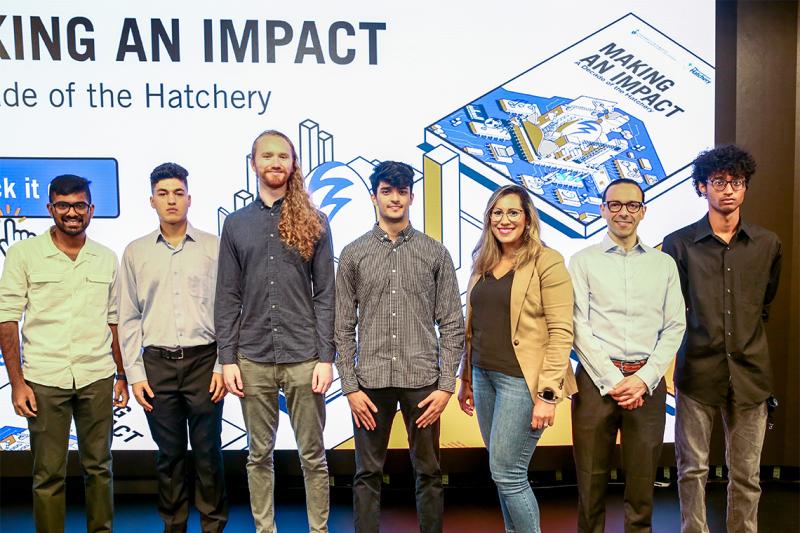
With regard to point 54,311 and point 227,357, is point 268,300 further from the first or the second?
point 54,311

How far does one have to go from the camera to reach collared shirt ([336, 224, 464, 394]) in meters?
2.37

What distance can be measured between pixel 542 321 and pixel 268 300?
45.2 inches

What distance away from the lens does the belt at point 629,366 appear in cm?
239

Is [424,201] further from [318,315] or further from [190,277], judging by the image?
[190,277]

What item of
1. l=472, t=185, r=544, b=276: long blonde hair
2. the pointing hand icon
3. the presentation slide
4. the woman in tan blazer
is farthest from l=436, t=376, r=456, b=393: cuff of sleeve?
the pointing hand icon

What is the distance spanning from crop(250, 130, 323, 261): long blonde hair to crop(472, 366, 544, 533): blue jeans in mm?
921

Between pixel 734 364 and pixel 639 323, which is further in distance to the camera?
pixel 734 364

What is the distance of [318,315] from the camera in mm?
2477

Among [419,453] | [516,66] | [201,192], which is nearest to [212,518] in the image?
[419,453]

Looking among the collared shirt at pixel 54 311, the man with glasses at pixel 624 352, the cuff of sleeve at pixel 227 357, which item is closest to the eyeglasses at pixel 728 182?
the man with glasses at pixel 624 352

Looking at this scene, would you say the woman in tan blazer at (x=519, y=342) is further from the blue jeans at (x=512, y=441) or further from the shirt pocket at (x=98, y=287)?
the shirt pocket at (x=98, y=287)

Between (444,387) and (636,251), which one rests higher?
(636,251)

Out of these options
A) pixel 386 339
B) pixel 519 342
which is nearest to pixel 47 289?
pixel 386 339

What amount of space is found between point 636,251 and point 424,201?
1.36 meters
